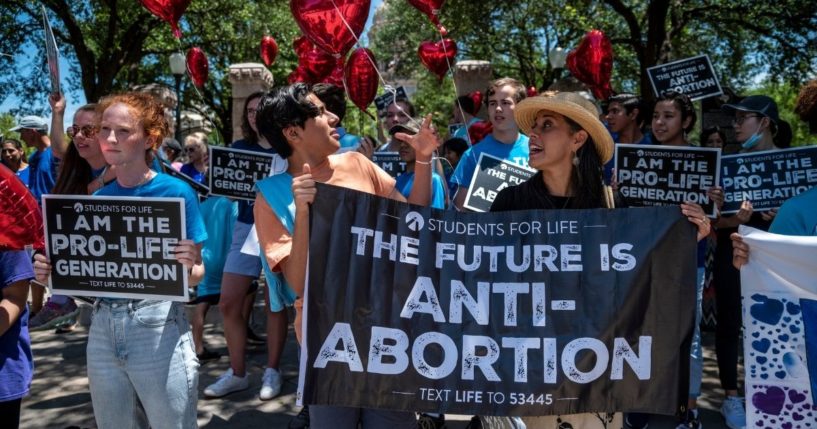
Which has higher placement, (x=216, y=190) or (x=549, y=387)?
(x=216, y=190)

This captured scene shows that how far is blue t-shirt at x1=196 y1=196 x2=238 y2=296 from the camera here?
598 centimetres

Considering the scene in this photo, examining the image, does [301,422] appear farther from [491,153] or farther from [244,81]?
[244,81]

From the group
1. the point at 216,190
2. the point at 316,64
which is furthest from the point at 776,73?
the point at 216,190

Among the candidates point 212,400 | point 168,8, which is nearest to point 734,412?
point 212,400

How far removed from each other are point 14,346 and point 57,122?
5.85ft

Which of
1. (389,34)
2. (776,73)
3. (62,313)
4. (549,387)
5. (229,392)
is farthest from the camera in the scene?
(389,34)

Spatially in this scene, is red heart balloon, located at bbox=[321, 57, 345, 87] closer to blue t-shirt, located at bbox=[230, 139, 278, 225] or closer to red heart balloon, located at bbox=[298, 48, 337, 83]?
red heart balloon, located at bbox=[298, 48, 337, 83]

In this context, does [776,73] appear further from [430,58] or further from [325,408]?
[325,408]

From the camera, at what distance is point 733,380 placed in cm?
464

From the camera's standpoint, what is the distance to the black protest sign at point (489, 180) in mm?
4285

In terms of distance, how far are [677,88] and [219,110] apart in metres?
23.4

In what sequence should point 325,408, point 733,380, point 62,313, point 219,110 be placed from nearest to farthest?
point 325,408, point 733,380, point 62,313, point 219,110

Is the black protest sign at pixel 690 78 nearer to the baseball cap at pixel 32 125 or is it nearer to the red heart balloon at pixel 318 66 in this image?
the red heart balloon at pixel 318 66

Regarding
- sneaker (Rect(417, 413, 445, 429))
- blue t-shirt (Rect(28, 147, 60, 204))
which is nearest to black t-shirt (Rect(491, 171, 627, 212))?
sneaker (Rect(417, 413, 445, 429))
